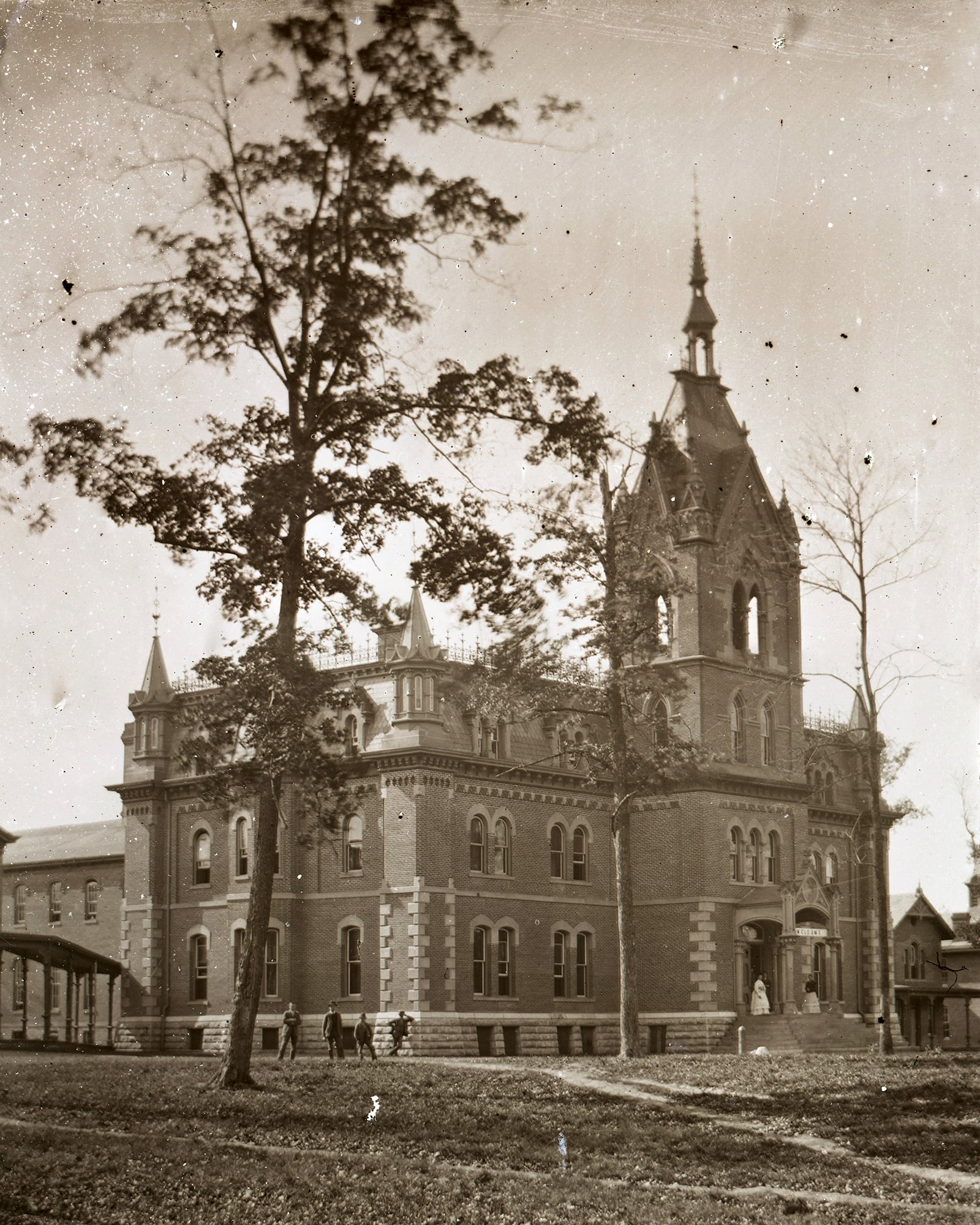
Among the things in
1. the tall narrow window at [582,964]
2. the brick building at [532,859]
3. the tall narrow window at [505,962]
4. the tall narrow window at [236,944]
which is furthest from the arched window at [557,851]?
the tall narrow window at [236,944]

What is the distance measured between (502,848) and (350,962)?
5.07m

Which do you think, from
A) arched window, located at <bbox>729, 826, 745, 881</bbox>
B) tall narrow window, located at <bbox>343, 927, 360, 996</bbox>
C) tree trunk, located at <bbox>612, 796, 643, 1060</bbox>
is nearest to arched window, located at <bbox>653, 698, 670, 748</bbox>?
arched window, located at <bbox>729, 826, 745, 881</bbox>

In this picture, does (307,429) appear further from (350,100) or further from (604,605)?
(604,605)

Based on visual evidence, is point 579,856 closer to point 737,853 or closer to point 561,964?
point 561,964

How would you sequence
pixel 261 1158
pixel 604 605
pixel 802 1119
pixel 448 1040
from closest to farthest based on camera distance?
pixel 261 1158 → pixel 802 1119 → pixel 604 605 → pixel 448 1040

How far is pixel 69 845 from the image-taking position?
50219 millimetres

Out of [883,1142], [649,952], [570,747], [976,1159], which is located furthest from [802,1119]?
[649,952]

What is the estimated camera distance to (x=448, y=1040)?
4178cm

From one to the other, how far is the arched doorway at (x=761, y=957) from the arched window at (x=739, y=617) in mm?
8184

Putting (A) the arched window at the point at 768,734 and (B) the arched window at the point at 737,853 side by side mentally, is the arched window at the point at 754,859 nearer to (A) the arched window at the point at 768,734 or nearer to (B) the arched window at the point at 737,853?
(B) the arched window at the point at 737,853

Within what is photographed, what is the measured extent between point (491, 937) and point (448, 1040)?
11.5ft

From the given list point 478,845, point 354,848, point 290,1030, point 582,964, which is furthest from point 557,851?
point 290,1030

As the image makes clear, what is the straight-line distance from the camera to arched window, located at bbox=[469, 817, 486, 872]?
146 ft

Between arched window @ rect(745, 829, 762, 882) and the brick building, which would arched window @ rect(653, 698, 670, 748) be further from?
arched window @ rect(745, 829, 762, 882)
